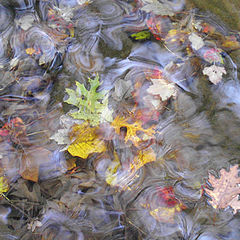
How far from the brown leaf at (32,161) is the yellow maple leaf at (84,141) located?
0.69 feet

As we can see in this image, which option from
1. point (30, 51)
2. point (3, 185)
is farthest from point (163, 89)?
point (3, 185)

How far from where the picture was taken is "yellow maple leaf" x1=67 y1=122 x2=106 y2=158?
5.61 feet

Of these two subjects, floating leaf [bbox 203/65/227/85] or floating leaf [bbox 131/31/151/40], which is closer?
floating leaf [bbox 203/65/227/85]

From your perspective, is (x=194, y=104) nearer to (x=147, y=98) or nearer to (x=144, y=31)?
(x=147, y=98)

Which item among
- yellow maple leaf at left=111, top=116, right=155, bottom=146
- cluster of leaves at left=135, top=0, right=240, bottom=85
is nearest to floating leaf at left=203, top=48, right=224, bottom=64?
cluster of leaves at left=135, top=0, right=240, bottom=85

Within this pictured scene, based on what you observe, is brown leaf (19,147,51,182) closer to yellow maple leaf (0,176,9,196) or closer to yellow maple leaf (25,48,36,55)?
yellow maple leaf (0,176,9,196)

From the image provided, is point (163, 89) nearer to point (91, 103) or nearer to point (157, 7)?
point (91, 103)

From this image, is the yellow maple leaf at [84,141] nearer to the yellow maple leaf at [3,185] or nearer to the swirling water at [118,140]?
the swirling water at [118,140]

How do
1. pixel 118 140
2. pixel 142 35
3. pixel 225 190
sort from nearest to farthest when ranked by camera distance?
1. pixel 225 190
2. pixel 118 140
3. pixel 142 35

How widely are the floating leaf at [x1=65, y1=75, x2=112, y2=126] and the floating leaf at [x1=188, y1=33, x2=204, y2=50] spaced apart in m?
0.79

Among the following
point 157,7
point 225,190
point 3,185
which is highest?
point 157,7

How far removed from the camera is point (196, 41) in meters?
1.83

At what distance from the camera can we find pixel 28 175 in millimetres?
1769

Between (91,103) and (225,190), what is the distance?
1140 mm
